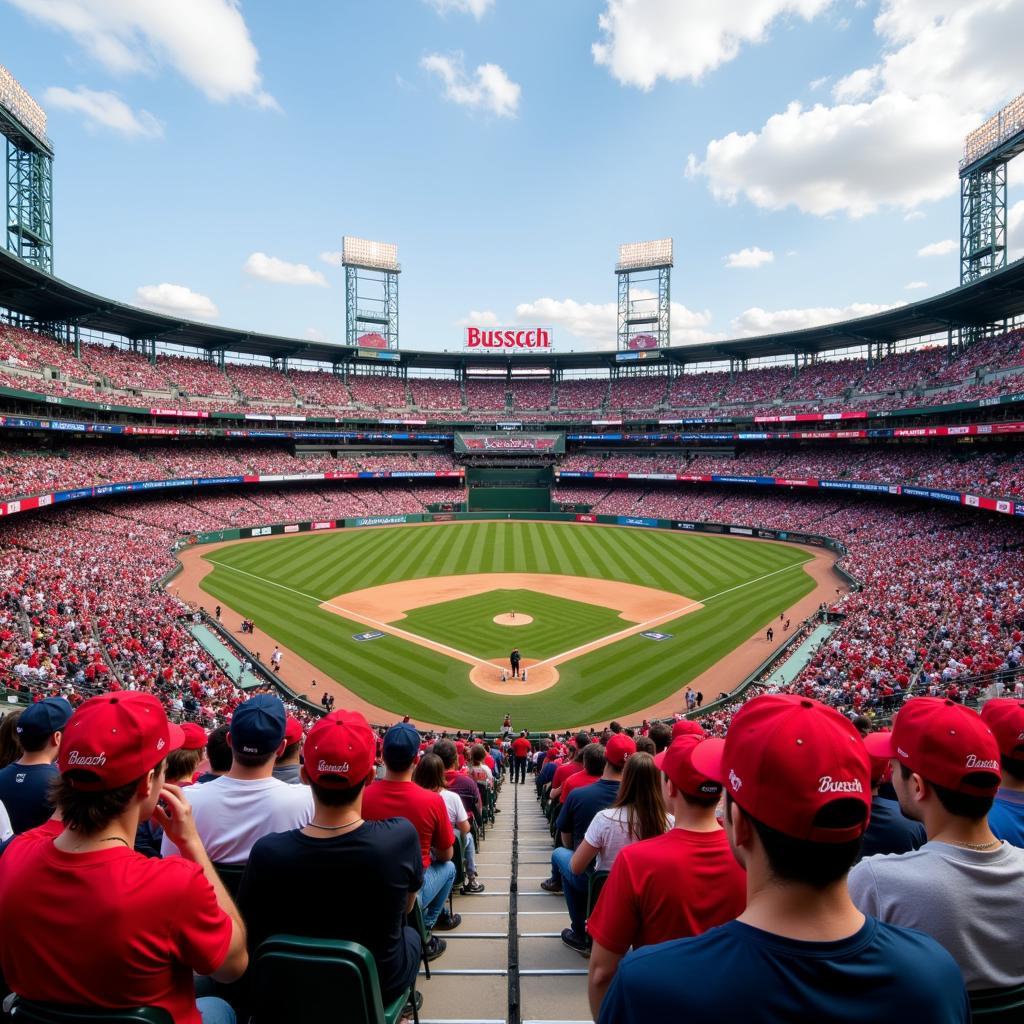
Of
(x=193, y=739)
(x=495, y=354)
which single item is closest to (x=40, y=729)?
(x=193, y=739)

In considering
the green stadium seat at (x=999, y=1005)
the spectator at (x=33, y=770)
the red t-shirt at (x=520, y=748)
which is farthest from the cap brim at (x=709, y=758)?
the red t-shirt at (x=520, y=748)

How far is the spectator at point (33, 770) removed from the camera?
15.0 feet

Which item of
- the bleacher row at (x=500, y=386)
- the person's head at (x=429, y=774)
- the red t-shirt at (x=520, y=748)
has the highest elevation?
the bleacher row at (x=500, y=386)

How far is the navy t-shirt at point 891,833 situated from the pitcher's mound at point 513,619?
89.0ft

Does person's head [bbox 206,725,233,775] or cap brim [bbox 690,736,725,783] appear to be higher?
cap brim [bbox 690,736,725,783]

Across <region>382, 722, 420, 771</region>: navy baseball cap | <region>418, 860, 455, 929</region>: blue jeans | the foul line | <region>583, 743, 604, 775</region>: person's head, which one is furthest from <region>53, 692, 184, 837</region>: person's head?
the foul line

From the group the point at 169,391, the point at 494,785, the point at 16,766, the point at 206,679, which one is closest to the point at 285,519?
the point at 169,391

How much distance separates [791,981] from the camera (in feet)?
5.16

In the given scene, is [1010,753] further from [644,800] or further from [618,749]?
[618,749]

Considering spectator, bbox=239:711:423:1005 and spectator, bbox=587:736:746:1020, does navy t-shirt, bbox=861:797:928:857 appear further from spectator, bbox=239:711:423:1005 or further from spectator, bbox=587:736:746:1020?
spectator, bbox=239:711:423:1005

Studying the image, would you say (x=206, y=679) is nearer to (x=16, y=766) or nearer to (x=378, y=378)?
(x=16, y=766)

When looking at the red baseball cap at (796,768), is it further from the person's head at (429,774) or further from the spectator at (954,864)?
the person's head at (429,774)

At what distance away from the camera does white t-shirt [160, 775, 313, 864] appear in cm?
399

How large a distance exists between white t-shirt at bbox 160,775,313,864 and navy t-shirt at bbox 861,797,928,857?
12.9 ft
